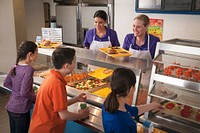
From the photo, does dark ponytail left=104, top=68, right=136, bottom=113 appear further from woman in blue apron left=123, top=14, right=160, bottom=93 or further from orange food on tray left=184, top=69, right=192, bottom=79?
woman in blue apron left=123, top=14, right=160, bottom=93

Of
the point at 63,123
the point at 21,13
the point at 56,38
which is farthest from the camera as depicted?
the point at 21,13

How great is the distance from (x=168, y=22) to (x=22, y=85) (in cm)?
273

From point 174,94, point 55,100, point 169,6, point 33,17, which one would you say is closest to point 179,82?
point 174,94

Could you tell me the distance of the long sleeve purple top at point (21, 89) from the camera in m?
2.34

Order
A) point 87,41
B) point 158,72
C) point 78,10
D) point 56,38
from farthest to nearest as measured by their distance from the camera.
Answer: point 78,10 < point 87,41 < point 56,38 < point 158,72

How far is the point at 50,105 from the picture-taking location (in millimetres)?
1983

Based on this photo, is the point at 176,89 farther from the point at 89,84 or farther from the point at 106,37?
the point at 106,37

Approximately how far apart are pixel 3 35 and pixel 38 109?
378 cm

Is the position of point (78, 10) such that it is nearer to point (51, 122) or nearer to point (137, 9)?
point (137, 9)

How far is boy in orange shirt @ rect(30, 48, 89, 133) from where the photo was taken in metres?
1.91

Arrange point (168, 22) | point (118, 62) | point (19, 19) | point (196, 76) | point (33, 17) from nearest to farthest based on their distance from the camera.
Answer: point (196, 76), point (118, 62), point (168, 22), point (19, 19), point (33, 17)

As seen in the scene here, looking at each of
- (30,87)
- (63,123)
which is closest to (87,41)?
(30,87)

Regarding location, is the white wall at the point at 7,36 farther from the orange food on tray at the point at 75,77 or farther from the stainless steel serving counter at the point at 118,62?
the stainless steel serving counter at the point at 118,62

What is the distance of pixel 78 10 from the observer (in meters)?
→ 5.21
